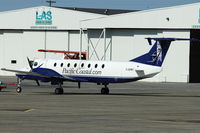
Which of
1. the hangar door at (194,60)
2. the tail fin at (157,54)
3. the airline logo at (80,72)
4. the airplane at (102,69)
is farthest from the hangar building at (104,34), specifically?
the airline logo at (80,72)

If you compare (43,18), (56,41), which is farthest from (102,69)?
(43,18)

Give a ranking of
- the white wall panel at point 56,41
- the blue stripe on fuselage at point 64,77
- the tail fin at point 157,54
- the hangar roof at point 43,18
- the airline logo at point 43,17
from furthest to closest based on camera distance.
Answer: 1. the airline logo at point 43,17
2. the white wall panel at point 56,41
3. the hangar roof at point 43,18
4. the blue stripe on fuselage at point 64,77
5. the tail fin at point 157,54

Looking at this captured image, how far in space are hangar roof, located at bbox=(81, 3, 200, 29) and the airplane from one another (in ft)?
95.6

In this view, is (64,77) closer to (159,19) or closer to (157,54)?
(157,54)

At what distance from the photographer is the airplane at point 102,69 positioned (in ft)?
122

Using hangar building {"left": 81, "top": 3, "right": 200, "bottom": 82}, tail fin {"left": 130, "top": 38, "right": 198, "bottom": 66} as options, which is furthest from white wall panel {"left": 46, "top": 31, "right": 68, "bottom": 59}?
tail fin {"left": 130, "top": 38, "right": 198, "bottom": 66}

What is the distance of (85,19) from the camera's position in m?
78.2

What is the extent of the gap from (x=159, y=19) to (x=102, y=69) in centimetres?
3159

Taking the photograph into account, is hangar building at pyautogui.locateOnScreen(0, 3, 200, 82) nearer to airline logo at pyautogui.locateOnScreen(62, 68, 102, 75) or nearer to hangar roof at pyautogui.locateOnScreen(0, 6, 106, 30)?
hangar roof at pyautogui.locateOnScreen(0, 6, 106, 30)

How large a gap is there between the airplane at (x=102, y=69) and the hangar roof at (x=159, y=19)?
2914cm

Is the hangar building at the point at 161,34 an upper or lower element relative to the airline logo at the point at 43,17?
lower

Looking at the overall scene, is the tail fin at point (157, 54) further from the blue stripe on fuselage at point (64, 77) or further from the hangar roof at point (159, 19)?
the hangar roof at point (159, 19)

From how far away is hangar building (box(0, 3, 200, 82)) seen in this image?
6831cm

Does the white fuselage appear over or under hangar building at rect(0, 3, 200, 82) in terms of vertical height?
under
